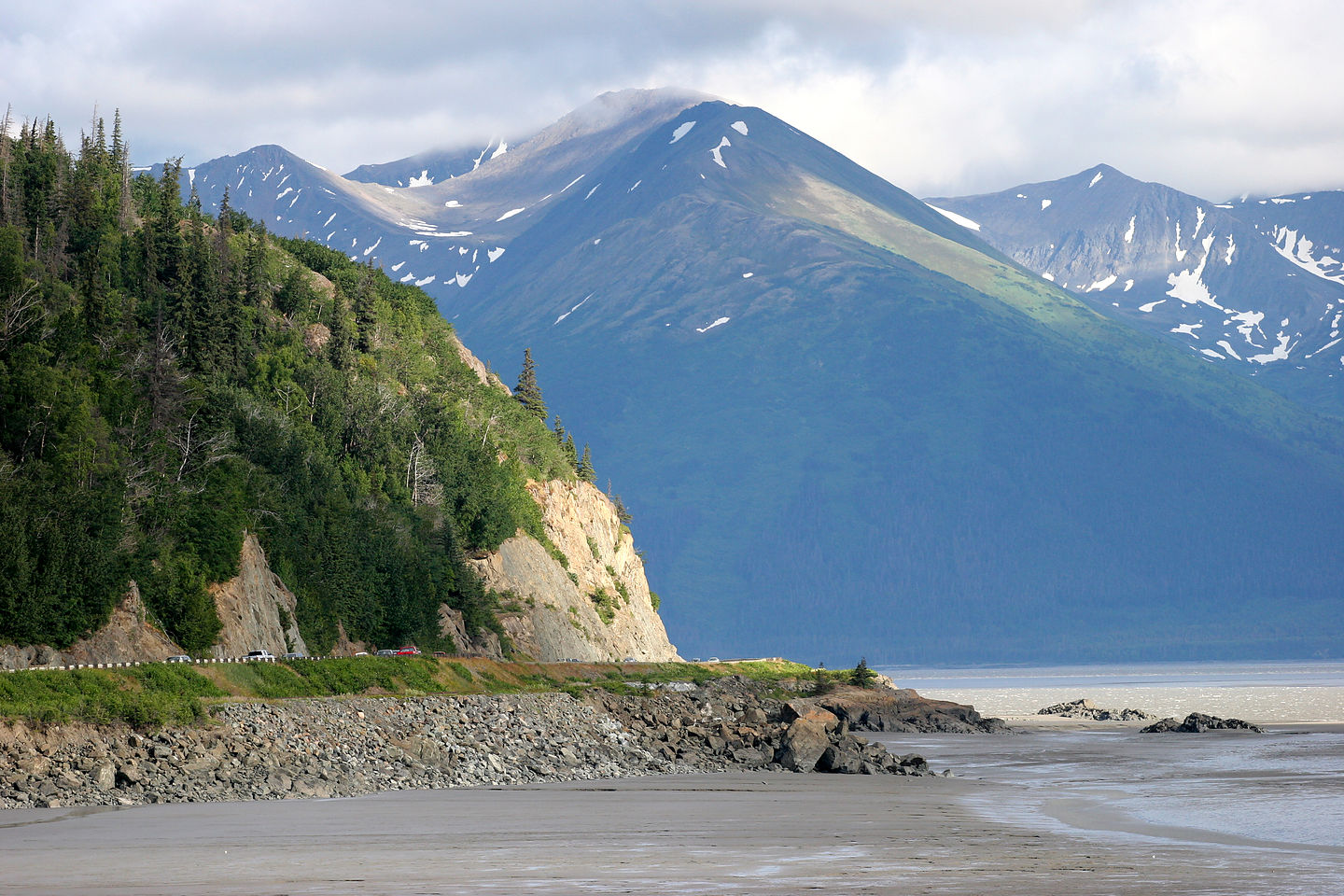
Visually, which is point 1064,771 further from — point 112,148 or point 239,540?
point 112,148

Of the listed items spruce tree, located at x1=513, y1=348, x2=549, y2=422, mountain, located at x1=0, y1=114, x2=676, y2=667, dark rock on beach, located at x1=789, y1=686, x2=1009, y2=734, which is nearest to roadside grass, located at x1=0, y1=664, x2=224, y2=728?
mountain, located at x1=0, y1=114, x2=676, y2=667

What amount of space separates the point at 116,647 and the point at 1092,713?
309ft

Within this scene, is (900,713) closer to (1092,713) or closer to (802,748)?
(1092,713)

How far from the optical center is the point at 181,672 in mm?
57719

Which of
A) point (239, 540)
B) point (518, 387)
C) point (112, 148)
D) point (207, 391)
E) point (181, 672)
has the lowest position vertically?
point (181, 672)

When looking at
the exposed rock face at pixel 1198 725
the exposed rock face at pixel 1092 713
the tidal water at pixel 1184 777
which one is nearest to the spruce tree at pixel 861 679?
the tidal water at pixel 1184 777

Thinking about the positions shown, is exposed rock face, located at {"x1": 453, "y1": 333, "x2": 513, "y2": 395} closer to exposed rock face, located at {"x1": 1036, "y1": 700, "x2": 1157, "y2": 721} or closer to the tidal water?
the tidal water

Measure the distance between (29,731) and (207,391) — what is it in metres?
45.0

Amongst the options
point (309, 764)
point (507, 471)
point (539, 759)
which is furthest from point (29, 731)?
point (507, 471)

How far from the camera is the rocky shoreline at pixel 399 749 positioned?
4588 cm

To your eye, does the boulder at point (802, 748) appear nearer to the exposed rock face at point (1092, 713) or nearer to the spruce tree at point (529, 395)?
the exposed rock face at point (1092, 713)

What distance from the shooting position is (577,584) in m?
140

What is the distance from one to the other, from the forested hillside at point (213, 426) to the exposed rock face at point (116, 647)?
646 millimetres

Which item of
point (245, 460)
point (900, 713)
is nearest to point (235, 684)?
→ point (245, 460)
